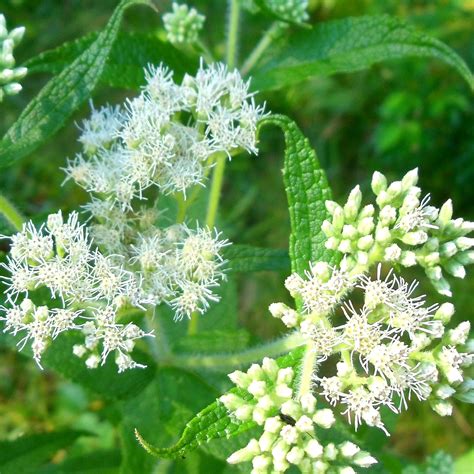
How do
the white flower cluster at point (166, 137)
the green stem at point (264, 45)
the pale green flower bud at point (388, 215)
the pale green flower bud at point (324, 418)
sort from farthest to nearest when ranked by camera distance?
the green stem at point (264, 45) → the white flower cluster at point (166, 137) → the pale green flower bud at point (388, 215) → the pale green flower bud at point (324, 418)

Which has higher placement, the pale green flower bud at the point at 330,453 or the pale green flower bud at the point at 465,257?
the pale green flower bud at the point at 465,257

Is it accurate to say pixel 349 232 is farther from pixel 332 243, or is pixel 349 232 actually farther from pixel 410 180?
pixel 410 180

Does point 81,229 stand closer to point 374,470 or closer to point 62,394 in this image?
point 374,470

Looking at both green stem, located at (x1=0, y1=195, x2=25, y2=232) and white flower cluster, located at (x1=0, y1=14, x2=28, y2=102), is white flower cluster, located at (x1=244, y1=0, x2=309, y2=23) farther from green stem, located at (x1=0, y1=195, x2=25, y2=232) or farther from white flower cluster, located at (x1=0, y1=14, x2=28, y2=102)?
green stem, located at (x1=0, y1=195, x2=25, y2=232)

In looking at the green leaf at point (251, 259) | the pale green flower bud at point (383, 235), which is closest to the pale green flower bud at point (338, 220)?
the pale green flower bud at point (383, 235)

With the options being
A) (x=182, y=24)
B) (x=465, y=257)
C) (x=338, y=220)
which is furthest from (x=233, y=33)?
(x=465, y=257)

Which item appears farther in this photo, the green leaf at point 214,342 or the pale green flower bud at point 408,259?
the green leaf at point 214,342

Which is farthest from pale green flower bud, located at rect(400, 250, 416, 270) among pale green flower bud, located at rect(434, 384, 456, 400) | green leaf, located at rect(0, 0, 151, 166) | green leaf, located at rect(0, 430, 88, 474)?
green leaf, located at rect(0, 430, 88, 474)

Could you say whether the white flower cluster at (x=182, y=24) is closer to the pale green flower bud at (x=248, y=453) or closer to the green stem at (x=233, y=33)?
the green stem at (x=233, y=33)
